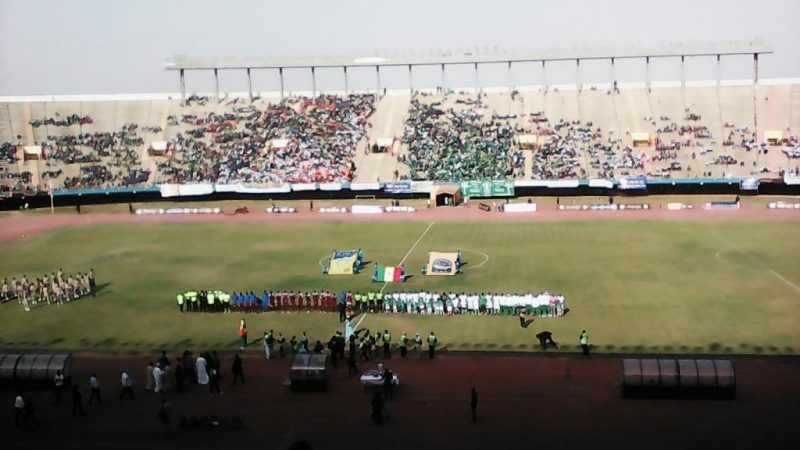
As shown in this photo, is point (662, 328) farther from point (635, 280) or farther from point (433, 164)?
point (433, 164)

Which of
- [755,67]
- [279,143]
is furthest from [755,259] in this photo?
[279,143]

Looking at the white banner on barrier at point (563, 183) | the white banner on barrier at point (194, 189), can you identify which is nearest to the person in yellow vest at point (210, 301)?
the white banner on barrier at point (194, 189)

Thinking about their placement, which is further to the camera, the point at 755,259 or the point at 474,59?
the point at 474,59

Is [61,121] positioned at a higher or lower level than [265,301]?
higher

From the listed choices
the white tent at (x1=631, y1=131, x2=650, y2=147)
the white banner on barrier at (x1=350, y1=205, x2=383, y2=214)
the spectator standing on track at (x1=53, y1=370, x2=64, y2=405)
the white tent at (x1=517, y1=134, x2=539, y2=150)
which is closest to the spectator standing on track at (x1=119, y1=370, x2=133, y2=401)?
the spectator standing on track at (x1=53, y1=370, x2=64, y2=405)

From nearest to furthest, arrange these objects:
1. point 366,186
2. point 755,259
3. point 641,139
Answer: point 755,259 < point 366,186 < point 641,139

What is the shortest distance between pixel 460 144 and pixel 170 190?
28.6 meters

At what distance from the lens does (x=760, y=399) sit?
22.1 m

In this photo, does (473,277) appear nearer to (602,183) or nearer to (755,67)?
(602,183)

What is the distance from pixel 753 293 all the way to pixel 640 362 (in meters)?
14.9

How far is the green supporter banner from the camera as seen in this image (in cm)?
6750

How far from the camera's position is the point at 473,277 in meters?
39.2

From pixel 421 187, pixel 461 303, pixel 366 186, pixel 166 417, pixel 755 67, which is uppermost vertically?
pixel 755 67

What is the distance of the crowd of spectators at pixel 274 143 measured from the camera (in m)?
75.0
